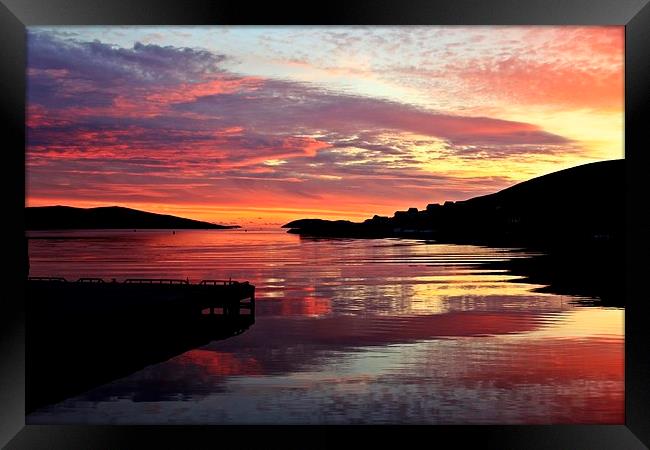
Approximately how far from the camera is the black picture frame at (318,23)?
16.9 feet

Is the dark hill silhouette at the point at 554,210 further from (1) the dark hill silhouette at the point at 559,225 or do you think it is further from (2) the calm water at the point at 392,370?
(2) the calm water at the point at 392,370

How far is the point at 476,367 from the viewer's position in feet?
45.0

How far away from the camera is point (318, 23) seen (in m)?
5.20

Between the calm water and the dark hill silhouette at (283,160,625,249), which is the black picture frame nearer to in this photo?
the calm water

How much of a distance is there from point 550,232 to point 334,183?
103ft

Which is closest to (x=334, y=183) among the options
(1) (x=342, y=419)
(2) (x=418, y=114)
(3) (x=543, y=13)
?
(2) (x=418, y=114)

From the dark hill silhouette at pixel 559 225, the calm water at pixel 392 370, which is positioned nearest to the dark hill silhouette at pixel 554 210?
the dark hill silhouette at pixel 559 225

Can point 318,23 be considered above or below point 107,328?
above

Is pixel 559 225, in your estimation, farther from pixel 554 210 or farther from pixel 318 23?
pixel 318 23

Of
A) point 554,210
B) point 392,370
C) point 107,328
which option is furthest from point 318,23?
point 554,210

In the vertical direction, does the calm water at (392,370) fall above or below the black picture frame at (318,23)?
below

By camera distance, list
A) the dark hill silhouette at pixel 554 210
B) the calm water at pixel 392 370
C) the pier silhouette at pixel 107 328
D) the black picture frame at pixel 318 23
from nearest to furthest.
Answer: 1. the black picture frame at pixel 318 23
2. the pier silhouette at pixel 107 328
3. the calm water at pixel 392 370
4. the dark hill silhouette at pixel 554 210

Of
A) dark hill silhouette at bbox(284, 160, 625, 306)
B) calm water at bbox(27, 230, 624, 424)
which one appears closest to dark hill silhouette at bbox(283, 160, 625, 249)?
dark hill silhouette at bbox(284, 160, 625, 306)
